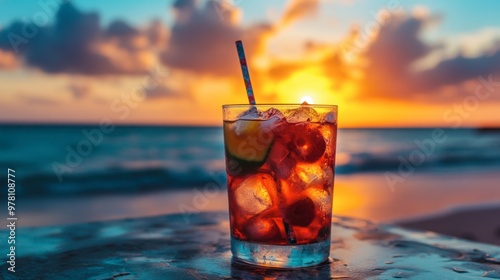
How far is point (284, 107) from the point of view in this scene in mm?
1446

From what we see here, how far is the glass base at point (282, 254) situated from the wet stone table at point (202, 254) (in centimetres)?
3

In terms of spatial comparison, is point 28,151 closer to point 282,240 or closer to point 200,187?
point 200,187

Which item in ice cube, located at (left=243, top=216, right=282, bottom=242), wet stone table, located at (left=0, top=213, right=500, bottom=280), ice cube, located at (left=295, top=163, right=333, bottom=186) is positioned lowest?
wet stone table, located at (left=0, top=213, right=500, bottom=280)

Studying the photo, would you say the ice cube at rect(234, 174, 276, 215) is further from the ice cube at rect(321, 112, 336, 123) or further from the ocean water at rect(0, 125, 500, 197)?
the ocean water at rect(0, 125, 500, 197)

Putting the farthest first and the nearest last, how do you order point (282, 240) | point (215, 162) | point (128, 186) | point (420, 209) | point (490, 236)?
1. point (215, 162)
2. point (128, 186)
3. point (420, 209)
4. point (490, 236)
5. point (282, 240)

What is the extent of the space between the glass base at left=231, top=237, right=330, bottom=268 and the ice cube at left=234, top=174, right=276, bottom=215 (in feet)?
0.32

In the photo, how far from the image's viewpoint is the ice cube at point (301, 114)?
1458mm

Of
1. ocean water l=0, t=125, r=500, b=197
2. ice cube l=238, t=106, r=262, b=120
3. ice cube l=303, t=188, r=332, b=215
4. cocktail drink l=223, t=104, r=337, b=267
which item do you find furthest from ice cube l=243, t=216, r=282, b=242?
ocean water l=0, t=125, r=500, b=197

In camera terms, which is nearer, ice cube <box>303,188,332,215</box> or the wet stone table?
the wet stone table

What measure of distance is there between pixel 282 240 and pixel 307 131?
0.30 metres

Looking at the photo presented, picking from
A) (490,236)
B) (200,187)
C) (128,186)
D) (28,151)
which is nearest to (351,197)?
(490,236)

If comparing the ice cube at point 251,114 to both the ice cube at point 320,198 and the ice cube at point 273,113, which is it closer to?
the ice cube at point 273,113

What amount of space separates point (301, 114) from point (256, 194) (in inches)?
9.5

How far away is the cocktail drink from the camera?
1.44 meters
